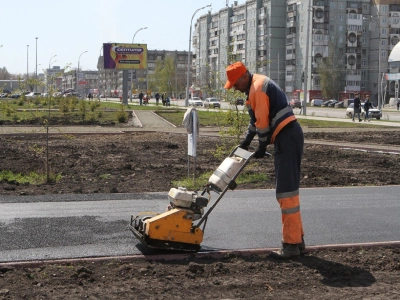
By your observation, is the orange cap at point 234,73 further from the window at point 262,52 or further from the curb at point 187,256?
the window at point 262,52

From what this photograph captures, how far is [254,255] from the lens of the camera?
6551mm

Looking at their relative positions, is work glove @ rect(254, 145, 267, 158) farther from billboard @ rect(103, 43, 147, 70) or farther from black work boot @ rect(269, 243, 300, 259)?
billboard @ rect(103, 43, 147, 70)

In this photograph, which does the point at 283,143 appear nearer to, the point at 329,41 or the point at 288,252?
the point at 288,252

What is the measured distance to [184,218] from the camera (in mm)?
6352

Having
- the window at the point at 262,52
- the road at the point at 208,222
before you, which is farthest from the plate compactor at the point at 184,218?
the window at the point at 262,52

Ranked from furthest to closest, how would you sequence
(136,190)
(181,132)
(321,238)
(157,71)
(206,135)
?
(157,71) → (181,132) → (206,135) → (136,190) → (321,238)

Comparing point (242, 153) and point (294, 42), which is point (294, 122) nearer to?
point (242, 153)

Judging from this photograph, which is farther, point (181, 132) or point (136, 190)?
point (181, 132)

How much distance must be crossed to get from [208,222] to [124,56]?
240 feet

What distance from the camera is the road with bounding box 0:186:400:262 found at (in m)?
6.91

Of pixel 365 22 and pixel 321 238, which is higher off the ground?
pixel 365 22

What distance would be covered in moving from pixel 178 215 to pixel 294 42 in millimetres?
111349

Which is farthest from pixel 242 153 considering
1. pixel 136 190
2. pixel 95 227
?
pixel 136 190

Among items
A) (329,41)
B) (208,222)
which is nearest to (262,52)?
(329,41)
